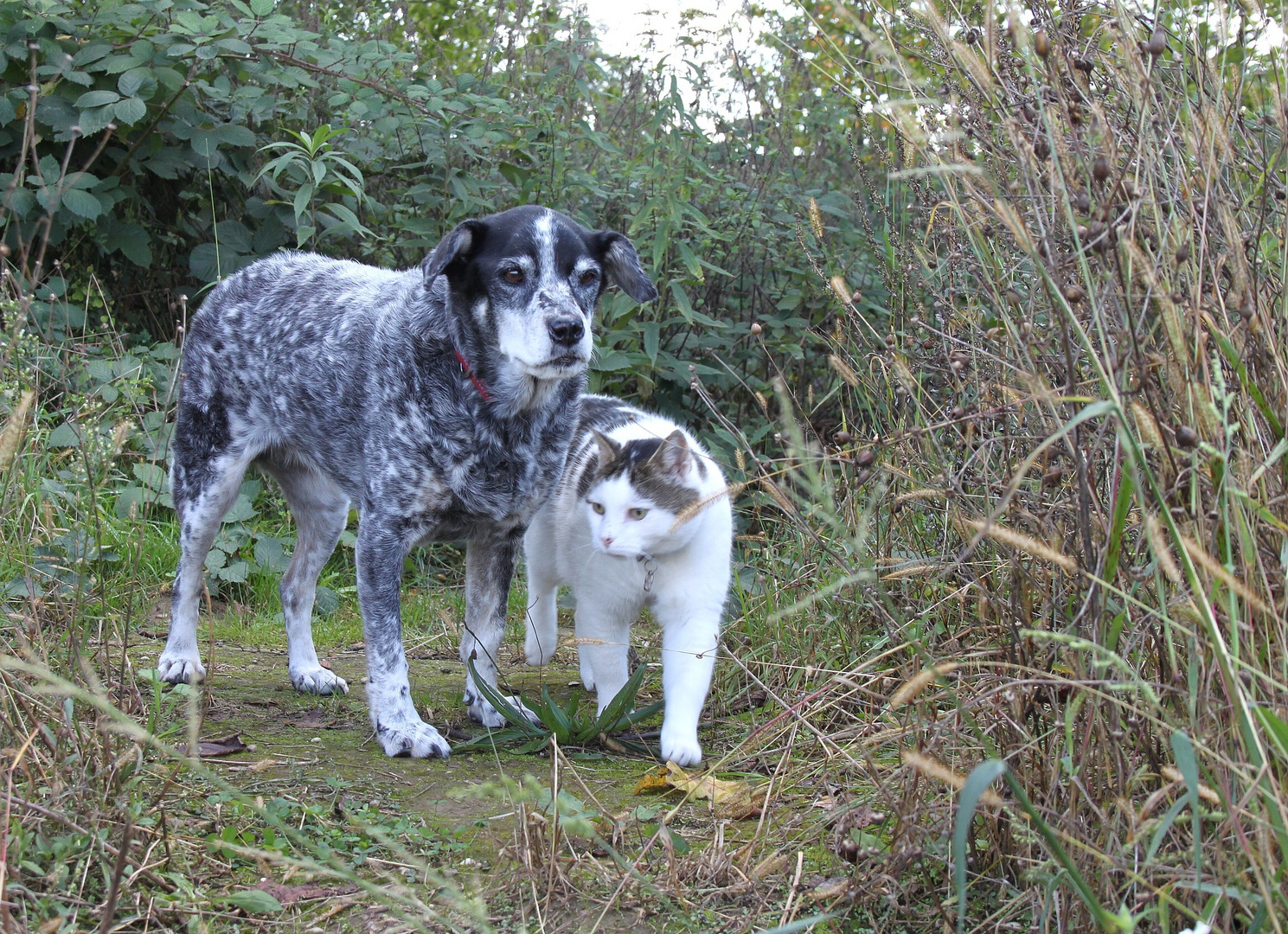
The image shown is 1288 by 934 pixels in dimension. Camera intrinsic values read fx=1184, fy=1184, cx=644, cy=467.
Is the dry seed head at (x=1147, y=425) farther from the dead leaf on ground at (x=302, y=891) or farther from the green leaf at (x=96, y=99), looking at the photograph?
the green leaf at (x=96, y=99)

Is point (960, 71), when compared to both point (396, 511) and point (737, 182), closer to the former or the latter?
point (396, 511)

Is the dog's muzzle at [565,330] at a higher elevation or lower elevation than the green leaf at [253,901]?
higher

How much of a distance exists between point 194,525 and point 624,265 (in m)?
1.80

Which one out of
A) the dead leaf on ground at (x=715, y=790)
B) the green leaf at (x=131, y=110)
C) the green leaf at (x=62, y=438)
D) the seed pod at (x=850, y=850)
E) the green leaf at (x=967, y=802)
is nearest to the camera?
the green leaf at (x=967, y=802)

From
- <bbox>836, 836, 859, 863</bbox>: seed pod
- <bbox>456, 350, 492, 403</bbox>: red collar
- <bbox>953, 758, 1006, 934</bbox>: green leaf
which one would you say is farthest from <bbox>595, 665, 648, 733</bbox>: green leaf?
<bbox>953, 758, 1006, 934</bbox>: green leaf

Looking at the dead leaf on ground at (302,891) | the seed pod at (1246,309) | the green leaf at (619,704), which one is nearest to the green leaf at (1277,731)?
the seed pod at (1246,309)

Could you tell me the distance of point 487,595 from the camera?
13.1ft

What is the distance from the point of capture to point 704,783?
3.00 metres

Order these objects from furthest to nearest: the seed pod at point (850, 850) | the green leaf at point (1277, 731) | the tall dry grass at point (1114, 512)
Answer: the seed pod at point (850, 850)
the tall dry grass at point (1114, 512)
the green leaf at point (1277, 731)

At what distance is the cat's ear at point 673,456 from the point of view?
361cm

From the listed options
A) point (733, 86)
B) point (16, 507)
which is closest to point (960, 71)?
point (16, 507)

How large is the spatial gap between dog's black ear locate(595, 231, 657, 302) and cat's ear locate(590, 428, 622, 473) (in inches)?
20.0

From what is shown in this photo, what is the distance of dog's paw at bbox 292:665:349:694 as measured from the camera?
4.16 metres

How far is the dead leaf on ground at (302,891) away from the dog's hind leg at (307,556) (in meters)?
1.75
